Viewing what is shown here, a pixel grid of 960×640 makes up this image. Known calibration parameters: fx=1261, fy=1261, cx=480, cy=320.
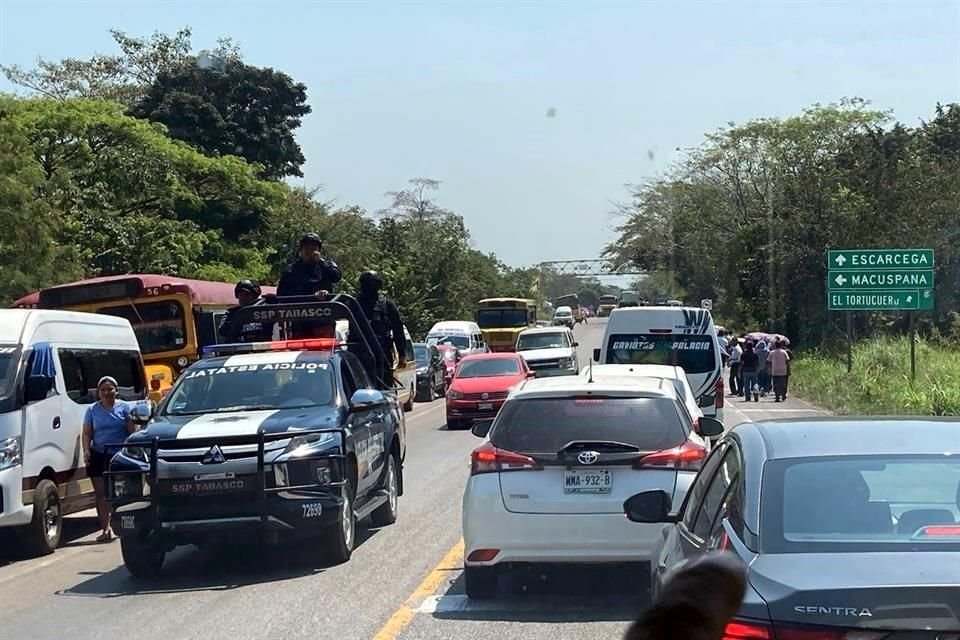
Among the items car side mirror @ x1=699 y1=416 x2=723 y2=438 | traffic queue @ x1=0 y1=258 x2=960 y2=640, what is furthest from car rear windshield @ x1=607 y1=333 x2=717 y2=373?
car side mirror @ x1=699 y1=416 x2=723 y2=438

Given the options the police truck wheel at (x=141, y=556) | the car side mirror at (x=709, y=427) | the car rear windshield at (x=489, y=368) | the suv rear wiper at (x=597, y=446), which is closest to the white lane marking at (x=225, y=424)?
the police truck wheel at (x=141, y=556)

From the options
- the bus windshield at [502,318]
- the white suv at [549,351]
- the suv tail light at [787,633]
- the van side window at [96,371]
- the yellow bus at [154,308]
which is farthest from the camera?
the bus windshield at [502,318]

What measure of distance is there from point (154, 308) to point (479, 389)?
784cm

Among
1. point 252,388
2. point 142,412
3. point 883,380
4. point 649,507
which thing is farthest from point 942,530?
point 883,380

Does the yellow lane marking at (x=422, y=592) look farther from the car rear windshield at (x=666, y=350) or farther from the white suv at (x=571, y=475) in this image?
the car rear windshield at (x=666, y=350)

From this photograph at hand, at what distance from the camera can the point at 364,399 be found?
1176 centimetres

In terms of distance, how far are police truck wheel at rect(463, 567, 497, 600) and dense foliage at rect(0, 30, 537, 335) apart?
19003 millimetres

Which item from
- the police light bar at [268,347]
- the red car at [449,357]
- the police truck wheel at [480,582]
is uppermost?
the police light bar at [268,347]

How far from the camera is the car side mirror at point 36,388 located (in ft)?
41.1

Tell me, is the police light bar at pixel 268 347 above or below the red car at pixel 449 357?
above

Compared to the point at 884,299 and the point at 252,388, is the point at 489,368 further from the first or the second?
the point at 252,388

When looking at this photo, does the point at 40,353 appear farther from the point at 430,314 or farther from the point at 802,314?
the point at 430,314

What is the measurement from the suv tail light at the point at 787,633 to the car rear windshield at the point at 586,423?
200 inches

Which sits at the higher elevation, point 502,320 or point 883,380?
point 502,320
